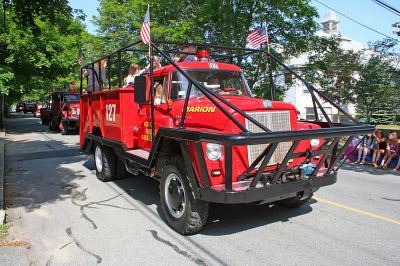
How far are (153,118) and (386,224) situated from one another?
373 cm

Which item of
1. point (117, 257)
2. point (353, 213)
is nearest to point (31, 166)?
point (117, 257)

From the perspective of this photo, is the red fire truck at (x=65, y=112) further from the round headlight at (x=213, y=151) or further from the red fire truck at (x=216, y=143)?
the round headlight at (x=213, y=151)

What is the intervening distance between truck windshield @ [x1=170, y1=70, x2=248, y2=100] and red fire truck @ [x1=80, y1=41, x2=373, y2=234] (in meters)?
0.02

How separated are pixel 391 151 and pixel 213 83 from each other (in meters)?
6.88

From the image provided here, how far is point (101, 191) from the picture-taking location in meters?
7.52

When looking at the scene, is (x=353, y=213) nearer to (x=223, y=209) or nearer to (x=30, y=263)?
(x=223, y=209)

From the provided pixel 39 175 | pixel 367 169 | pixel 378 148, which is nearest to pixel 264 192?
pixel 39 175

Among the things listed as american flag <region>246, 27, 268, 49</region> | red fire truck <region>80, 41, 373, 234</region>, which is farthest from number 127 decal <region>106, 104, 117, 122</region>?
american flag <region>246, 27, 268, 49</region>

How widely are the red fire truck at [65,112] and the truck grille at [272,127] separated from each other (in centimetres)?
1663

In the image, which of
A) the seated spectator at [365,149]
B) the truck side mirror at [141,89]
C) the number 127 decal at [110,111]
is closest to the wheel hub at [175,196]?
the truck side mirror at [141,89]

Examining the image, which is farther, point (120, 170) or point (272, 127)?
point (120, 170)

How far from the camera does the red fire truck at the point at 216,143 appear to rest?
4406mm

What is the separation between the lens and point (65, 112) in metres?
20.5

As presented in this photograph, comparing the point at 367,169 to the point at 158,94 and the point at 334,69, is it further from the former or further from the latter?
the point at 334,69
